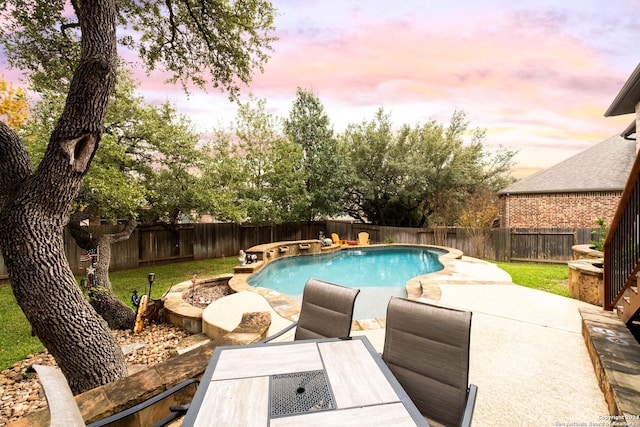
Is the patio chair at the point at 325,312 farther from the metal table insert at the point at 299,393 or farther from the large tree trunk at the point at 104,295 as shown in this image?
the large tree trunk at the point at 104,295

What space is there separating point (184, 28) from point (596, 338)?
25.5 ft

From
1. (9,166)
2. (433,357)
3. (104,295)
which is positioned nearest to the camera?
(433,357)

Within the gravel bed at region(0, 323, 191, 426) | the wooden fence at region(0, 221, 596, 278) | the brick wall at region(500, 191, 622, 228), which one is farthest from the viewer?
the brick wall at region(500, 191, 622, 228)

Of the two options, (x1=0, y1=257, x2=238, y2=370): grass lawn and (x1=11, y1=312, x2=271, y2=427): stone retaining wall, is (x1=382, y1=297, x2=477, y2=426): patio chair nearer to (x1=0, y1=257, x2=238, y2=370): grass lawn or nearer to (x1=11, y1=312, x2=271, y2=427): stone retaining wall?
(x1=11, y1=312, x2=271, y2=427): stone retaining wall

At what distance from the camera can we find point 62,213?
293cm

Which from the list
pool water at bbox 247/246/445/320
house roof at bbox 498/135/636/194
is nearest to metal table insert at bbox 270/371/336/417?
pool water at bbox 247/246/445/320

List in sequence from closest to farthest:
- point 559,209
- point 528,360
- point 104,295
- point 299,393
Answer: point 299,393, point 528,360, point 104,295, point 559,209

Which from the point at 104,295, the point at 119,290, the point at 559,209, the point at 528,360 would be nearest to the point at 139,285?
the point at 119,290

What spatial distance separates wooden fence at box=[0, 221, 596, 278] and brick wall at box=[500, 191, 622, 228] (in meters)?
1.82

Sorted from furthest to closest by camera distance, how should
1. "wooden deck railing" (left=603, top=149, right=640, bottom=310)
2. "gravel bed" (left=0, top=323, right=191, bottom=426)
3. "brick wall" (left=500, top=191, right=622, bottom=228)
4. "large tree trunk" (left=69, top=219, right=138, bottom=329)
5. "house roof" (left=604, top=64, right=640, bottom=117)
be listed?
1. "brick wall" (left=500, top=191, right=622, bottom=228)
2. "house roof" (left=604, top=64, right=640, bottom=117)
3. "large tree trunk" (left=69, top=219, right=138, bottom=329)
4. "gravel bed" (left=0, top=323, right=191, bottom=426)
5. "wooden deck railing" (left=603, top=149, right=640, bottom=310)

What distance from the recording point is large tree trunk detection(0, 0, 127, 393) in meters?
2.69

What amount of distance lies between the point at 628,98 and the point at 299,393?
8.86m

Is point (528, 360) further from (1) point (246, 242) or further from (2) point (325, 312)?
(1) point (246, 242)

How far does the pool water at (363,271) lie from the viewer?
724 centimetres
